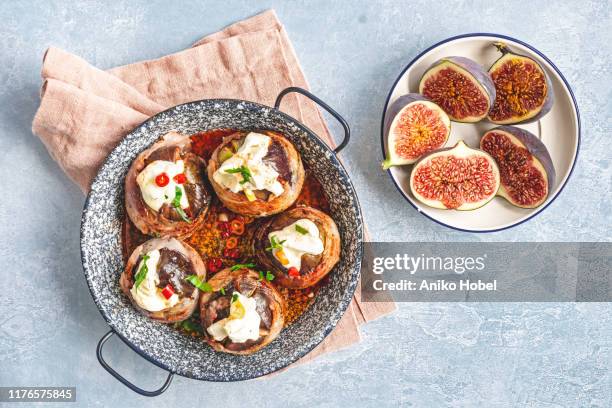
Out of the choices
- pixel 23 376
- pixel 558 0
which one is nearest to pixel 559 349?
pixel 558 0

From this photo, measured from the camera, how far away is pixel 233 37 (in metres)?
3.41

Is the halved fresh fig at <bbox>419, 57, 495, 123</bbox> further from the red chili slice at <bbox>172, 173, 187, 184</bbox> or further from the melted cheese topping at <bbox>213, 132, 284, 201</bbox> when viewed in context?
the red chili slice at <bbox>172, 173, 187, 184</bbox>

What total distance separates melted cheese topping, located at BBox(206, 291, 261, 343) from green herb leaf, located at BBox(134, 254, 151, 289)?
1.44 ft

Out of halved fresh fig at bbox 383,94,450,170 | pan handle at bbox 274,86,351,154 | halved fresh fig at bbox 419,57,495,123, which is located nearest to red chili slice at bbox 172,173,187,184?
pan handle at bbox 274,86,351,154

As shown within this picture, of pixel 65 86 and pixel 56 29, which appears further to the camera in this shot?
pixel 56 29

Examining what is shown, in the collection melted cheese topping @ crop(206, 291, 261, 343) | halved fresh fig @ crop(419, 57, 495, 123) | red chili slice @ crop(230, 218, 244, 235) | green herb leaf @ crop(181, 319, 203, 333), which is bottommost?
green herb leaf @ crop(181, 319, 203, 333)

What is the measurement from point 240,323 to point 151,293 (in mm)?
487

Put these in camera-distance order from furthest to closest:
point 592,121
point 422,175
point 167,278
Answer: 1. point 592,121
2. point 422,175
3. point 167,278

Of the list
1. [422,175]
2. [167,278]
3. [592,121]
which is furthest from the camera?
[592,121]

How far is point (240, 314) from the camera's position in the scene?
3.01 meters

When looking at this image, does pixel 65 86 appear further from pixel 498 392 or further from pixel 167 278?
pixel 498 392

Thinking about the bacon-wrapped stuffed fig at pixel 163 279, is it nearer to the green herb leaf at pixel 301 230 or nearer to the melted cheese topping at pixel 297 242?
the melted cheese topping at pixel 297 242

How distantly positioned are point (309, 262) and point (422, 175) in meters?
0.87

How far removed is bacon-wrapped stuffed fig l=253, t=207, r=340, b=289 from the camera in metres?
3.06
